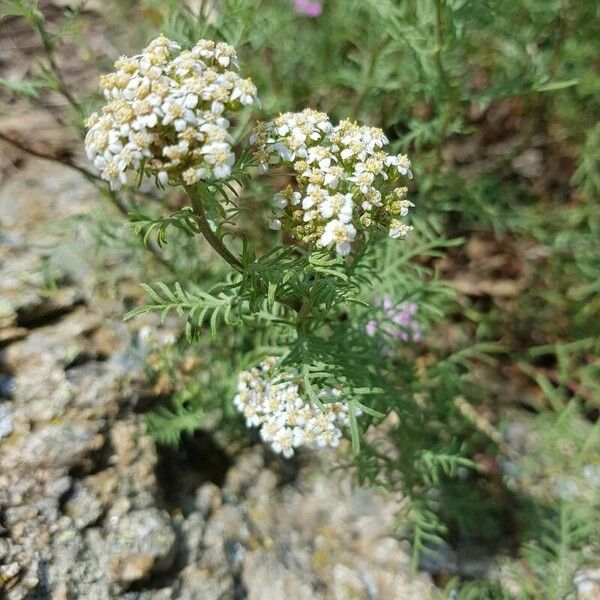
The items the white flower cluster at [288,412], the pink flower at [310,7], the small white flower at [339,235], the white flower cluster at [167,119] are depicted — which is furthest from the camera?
the pink flower at [310,7]

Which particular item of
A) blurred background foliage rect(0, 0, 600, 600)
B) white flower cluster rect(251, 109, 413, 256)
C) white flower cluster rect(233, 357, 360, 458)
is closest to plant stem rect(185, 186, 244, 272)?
white flower cluster rect(251, 109, 413, 256)

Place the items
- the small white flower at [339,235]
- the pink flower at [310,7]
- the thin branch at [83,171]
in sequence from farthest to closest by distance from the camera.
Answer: the pink flower at [310,7]
the thin branch at [83,171]
the small white flower at [339,235]

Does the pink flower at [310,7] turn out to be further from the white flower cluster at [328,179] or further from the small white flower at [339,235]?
the small white flower at [339,235]

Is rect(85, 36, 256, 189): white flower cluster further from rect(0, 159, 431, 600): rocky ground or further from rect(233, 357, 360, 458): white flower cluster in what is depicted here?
rect(0, 159, 431, 600): rocky ground

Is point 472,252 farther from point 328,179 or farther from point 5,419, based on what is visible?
point 5,419

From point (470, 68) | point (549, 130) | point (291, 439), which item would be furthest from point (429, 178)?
point (291, 439)

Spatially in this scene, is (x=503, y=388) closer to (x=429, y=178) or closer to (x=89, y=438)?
(x=429, y=178)

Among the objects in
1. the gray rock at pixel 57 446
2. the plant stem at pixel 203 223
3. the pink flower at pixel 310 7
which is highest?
the pink flower at pixel 310 7

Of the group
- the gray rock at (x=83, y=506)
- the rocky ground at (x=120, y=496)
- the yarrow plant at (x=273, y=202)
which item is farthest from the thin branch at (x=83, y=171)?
the gray rock at (x=83, y=506)
